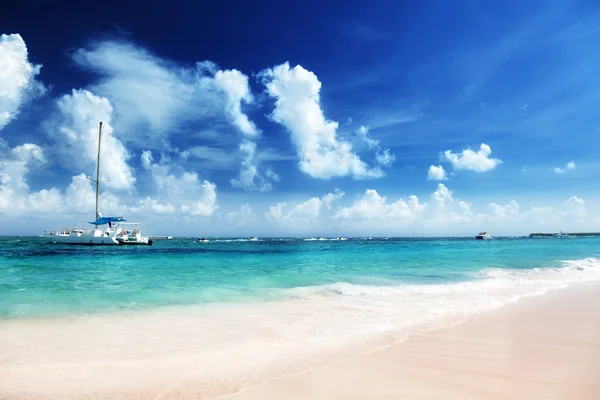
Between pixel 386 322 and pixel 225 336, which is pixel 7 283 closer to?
pixel 225 336

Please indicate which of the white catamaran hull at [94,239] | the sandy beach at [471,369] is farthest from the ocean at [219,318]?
the white catamaran hull at [94,239]

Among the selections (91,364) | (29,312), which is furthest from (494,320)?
(29,312)

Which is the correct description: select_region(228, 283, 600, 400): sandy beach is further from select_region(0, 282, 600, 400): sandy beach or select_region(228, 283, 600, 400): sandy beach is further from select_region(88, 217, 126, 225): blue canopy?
select_region(88, 217, 126, 225): blue canopy

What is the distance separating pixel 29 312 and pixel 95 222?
60867 mm

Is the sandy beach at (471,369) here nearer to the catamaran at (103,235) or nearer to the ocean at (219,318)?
the ocean at (219,318)

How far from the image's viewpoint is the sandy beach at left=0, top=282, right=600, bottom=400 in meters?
4.33

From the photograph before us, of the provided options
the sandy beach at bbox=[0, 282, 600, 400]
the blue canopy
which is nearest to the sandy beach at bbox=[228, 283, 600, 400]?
the sandy beach at bbox=[0, 282, 600, 400]

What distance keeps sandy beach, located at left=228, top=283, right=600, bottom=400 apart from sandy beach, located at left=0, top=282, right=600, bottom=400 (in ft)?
0.04

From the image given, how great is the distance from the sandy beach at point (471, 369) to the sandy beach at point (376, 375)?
1 centimetres

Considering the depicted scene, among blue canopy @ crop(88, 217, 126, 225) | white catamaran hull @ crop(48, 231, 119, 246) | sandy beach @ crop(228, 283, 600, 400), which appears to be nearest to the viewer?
sandy beach @ crop(228, 283, 600, 400)

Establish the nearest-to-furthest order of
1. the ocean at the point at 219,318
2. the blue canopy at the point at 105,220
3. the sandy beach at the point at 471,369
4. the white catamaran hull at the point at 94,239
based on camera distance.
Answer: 1. the sandy beach at the point at 471,369
2. the ocean at the point at 219,318
3. the white catamaran hull at the point at 94,239
4. the blue canopy at the point at 105,220

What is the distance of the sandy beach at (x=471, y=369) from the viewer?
4.27 metres

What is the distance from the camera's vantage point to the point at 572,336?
676cm

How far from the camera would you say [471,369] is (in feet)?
16.4
